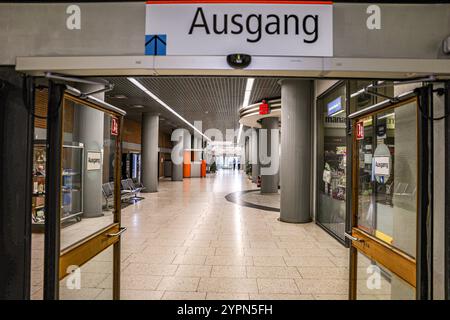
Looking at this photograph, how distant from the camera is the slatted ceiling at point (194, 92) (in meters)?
7.38

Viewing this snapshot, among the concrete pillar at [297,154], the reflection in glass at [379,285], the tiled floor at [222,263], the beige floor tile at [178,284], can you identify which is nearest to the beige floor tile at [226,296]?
the tiled floor at [222,263]

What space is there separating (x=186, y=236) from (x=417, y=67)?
15.1 feet

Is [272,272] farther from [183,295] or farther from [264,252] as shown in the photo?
[183,295]

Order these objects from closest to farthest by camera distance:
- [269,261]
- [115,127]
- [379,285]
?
[115,127] < [379,285] < [269,261]

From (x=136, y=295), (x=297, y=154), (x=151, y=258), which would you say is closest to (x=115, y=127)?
(x=136, y=295)

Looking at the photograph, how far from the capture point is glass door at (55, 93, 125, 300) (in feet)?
7.38

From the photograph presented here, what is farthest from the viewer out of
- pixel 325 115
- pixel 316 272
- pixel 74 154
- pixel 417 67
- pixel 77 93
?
pixel 74 154

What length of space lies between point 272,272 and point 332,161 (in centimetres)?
321

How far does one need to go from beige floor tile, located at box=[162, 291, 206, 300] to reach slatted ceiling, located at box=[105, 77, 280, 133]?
4.62m

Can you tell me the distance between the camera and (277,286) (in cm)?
323

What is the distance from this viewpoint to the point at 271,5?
1.92m


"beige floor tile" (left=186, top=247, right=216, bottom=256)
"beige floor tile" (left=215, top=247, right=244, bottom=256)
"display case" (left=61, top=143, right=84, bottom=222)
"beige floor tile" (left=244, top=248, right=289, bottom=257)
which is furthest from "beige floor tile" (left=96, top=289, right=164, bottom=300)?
"display case" (left=61, top=143, right=84, bottom=222)
